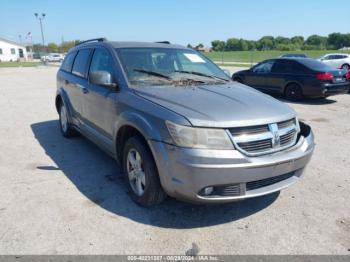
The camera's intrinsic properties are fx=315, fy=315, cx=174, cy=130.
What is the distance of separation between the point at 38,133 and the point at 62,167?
246cm

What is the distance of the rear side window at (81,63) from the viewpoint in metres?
4.94

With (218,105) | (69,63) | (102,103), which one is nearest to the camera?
(218,105)

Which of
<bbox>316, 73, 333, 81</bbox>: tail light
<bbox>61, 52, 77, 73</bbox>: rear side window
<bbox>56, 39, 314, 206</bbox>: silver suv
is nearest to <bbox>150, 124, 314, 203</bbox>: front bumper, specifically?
<bbox>56, 39, 314, 206</bbox>: silver suv

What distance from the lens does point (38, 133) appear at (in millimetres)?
6797

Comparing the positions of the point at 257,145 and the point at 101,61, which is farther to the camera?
the point at 101,61

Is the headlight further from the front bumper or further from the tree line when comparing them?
the tree line

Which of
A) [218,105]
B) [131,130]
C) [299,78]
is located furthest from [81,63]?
[299,78]

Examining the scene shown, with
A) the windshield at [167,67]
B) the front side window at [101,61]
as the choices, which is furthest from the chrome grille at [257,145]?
the front side window at [101,61]

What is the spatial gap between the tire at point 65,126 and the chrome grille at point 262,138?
3.95 m

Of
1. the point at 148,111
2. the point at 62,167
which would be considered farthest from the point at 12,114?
the point at 148,111

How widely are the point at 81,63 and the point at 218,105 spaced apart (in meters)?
2.94

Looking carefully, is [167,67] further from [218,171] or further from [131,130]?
[218,171]

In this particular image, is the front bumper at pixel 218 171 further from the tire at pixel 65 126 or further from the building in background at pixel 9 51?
the building in background at pixel 9 51

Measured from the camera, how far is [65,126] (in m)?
6.21
